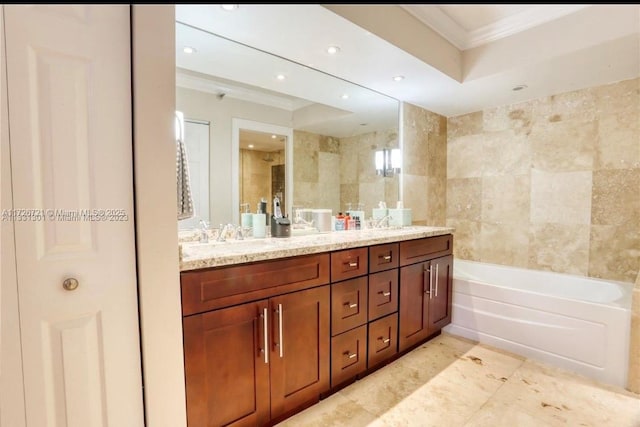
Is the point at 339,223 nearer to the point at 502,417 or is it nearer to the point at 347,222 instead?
the point at 347,222

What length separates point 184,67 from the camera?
172cm

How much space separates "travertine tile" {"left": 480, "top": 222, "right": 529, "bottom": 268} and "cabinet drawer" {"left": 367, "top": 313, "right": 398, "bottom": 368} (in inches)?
66.2

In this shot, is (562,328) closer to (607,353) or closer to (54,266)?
(607,353)

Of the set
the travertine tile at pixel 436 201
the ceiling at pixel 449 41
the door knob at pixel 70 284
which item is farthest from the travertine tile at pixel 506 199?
the door knob at pixel 70 284

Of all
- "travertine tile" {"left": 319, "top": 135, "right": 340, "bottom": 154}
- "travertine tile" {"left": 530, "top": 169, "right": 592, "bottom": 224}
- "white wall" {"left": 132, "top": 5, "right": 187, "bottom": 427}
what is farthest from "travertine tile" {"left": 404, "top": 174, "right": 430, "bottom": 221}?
"white wall" {"left": 132, "top": 5, "right": 187, "bottom": 427}

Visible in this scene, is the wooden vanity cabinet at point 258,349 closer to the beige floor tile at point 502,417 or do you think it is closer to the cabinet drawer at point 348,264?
the cabinet drawer at point 348,264

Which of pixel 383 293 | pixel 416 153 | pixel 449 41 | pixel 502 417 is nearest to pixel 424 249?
pixel 383 293

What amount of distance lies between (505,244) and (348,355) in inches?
86.1

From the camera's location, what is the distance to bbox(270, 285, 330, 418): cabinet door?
1437mm

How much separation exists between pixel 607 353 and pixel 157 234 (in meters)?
2.68

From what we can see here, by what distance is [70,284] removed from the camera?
99 cm

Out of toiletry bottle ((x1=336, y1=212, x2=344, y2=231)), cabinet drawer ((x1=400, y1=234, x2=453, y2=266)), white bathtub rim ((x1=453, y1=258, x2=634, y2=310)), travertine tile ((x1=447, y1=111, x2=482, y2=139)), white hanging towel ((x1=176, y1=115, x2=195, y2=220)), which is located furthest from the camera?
travertine tile ((x1=447, y1=111, x2=482, y2=139))

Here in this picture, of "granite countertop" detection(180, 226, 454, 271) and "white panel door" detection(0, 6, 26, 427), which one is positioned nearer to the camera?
"white panel door" detection(0, 6, 26, 427)

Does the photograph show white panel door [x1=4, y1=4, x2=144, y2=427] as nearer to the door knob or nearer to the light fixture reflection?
the door knob
